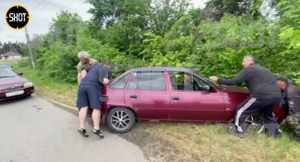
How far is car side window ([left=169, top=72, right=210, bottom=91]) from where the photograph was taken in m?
3.71

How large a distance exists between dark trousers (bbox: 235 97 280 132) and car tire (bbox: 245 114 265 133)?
0.36ft

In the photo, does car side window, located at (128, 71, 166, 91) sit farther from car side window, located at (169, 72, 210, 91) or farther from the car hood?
the car hood

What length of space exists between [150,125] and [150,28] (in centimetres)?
693

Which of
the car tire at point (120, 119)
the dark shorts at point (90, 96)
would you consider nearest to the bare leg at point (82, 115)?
the dark shorts at point (90, 96)

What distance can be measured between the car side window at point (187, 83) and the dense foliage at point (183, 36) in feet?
5.18

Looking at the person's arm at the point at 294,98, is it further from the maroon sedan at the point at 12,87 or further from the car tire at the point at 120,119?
the maroon sedan at the point at 12,87

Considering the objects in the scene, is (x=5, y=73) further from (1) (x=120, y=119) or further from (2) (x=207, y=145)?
(2) (x=207, y=145)

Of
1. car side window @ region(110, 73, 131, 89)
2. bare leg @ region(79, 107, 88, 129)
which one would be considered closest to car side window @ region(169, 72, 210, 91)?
car side window @ region(110, 73, 131, 89)

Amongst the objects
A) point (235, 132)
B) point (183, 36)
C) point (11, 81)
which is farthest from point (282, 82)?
point (11, 81)

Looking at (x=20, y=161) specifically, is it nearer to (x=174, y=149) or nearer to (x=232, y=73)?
(x=174, y=149)

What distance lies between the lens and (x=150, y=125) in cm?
405

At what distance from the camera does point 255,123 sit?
357 centimetres

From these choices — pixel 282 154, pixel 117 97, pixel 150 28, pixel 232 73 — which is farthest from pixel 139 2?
pixel 282 154

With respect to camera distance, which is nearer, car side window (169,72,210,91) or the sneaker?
the sneaker
